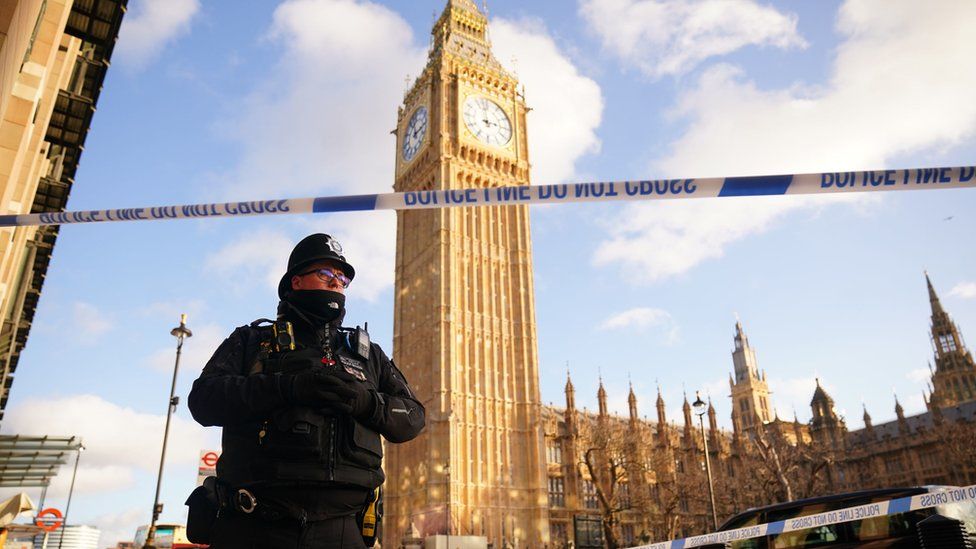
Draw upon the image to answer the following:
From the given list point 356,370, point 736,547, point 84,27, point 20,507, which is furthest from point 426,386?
point 356,370

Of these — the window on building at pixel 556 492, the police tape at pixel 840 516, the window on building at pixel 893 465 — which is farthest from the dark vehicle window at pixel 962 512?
the window on building at pixel 893 465

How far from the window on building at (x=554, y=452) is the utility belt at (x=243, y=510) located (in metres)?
47.6

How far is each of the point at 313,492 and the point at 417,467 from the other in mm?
39073

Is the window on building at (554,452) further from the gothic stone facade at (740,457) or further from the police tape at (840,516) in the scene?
the police tape at (840,516)

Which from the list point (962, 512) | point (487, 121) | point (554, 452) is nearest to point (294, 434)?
point (962, 512)

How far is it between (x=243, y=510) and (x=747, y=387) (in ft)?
327

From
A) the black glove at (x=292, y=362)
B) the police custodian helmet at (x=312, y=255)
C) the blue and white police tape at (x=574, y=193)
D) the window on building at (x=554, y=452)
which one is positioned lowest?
the black glove at (x=292, y=362)

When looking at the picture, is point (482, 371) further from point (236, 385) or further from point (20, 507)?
point (236, 385)

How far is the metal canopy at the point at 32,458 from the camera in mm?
22938

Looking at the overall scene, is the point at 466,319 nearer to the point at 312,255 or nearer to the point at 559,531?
the point at 559,531

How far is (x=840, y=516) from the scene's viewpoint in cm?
598

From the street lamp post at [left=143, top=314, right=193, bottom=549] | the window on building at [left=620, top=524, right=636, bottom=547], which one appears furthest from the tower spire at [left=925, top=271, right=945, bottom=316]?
the street lamp post at [left=143, top=314, right=193, bottom=549]

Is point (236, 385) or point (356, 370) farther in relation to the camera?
point (356, 370)

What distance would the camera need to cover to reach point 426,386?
42.0 m
